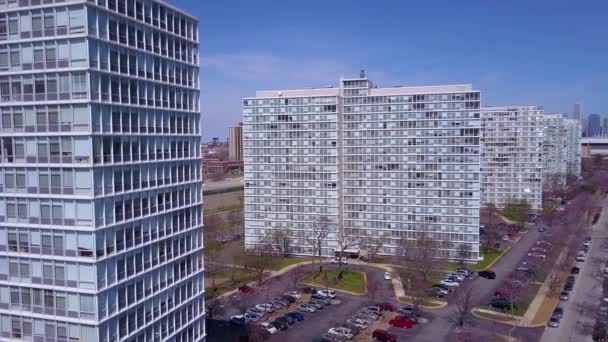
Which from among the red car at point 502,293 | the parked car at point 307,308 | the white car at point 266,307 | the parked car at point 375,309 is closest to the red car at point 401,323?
the parked car at point 375,309

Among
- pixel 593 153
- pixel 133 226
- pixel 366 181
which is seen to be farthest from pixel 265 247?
pixel 593 153

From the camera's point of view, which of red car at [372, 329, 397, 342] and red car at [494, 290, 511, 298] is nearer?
red car at [372, 329, 397, 342]

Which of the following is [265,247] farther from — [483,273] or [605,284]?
[605,284]

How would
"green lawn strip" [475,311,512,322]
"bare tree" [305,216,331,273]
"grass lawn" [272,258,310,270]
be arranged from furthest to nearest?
1. "bare tree" [305,216,331,273]
2. "grass lawn" [272,258,310,270]
3. "green lawn strip" [475,311,512,322]

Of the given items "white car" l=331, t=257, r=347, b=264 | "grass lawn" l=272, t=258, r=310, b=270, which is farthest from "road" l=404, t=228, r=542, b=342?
"grass lawn" l=272, t=258, r=310, b=270

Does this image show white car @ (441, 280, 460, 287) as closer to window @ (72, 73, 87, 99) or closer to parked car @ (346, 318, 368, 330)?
parked car @ (346, 318, 368, 330)

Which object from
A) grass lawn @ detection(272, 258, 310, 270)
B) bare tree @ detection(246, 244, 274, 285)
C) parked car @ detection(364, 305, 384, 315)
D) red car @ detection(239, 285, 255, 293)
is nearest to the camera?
parked car @ detection(364, 305, 384, 315)

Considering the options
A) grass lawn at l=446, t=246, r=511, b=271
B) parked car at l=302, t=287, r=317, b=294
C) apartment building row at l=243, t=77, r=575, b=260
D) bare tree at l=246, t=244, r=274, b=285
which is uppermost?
apartment building row at l=243, t=77, r=575, b=260

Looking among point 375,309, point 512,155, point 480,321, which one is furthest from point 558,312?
point 512,155
